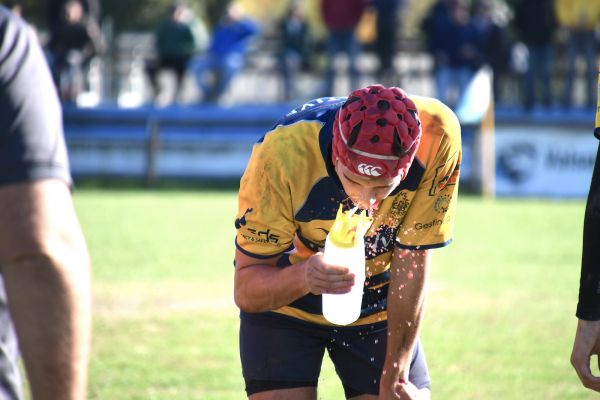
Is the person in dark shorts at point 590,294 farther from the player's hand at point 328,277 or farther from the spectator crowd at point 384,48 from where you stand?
the spectator crowd at point 384,48

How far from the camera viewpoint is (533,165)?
18.7m

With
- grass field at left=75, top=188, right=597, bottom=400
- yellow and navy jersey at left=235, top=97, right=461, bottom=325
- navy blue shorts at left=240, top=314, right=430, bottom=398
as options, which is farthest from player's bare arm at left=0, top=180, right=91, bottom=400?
grass field at left=75, top=188, right=597, bottom=400

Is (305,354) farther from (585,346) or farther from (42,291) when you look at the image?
(42,291)

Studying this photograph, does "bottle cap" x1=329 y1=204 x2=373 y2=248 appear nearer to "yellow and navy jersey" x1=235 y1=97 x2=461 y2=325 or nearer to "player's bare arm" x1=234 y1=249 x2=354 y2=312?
"player's bare arm" x1=234 y1=249 x2=354 y2=312

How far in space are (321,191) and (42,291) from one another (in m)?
2.07

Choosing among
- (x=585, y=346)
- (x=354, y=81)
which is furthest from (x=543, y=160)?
(x=585, y=346)

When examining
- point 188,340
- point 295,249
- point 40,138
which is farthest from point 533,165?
point 40,138

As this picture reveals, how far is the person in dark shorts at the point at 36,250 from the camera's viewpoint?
210 centimetres

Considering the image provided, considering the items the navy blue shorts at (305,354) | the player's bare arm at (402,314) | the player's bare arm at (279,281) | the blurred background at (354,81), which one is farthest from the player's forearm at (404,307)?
the blurred background at (354,81)

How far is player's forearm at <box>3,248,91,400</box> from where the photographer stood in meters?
2.11

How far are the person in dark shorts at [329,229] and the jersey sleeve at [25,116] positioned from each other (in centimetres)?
167

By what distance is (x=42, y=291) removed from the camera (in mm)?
2102

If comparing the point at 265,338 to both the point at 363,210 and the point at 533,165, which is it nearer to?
the point at 363,210

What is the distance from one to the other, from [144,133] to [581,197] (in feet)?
27.5
